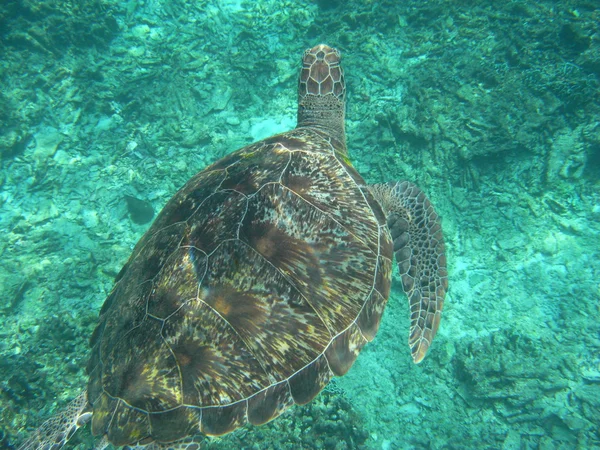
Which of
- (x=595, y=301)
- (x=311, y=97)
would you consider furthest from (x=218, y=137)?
(x=595, y=301)

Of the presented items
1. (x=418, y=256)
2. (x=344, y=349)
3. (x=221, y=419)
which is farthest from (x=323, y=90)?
(x=221, y=419)

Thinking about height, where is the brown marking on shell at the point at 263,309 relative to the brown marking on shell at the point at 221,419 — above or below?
above

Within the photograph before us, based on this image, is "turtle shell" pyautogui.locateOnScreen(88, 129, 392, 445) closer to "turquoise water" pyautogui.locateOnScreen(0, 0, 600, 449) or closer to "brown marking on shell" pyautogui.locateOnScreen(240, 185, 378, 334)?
"brown marking on shell" pyautogui.locateOnScreen(240, 185, 378, 334)

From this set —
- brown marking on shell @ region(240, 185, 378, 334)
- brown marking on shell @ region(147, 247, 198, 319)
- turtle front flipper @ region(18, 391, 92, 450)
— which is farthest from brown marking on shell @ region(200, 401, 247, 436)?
turtle front flipper @ region(18, 391, 92, 450)

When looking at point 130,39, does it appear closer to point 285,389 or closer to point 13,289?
point 13,289

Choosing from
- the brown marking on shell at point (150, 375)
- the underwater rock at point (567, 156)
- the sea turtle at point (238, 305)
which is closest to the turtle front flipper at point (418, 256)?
the sea turtle at point (238, 305)

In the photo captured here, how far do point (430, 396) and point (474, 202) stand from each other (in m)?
3.31

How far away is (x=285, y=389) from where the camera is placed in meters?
2.05

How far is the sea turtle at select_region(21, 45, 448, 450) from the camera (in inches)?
74.4

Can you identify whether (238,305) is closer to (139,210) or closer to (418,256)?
(418,256)

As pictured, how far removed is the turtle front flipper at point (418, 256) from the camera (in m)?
2.98

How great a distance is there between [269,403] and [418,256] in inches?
86.1

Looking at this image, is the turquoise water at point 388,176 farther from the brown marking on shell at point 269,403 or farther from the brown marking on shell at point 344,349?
the brown marking on shell at point 344,349

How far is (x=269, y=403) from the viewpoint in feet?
6.61
